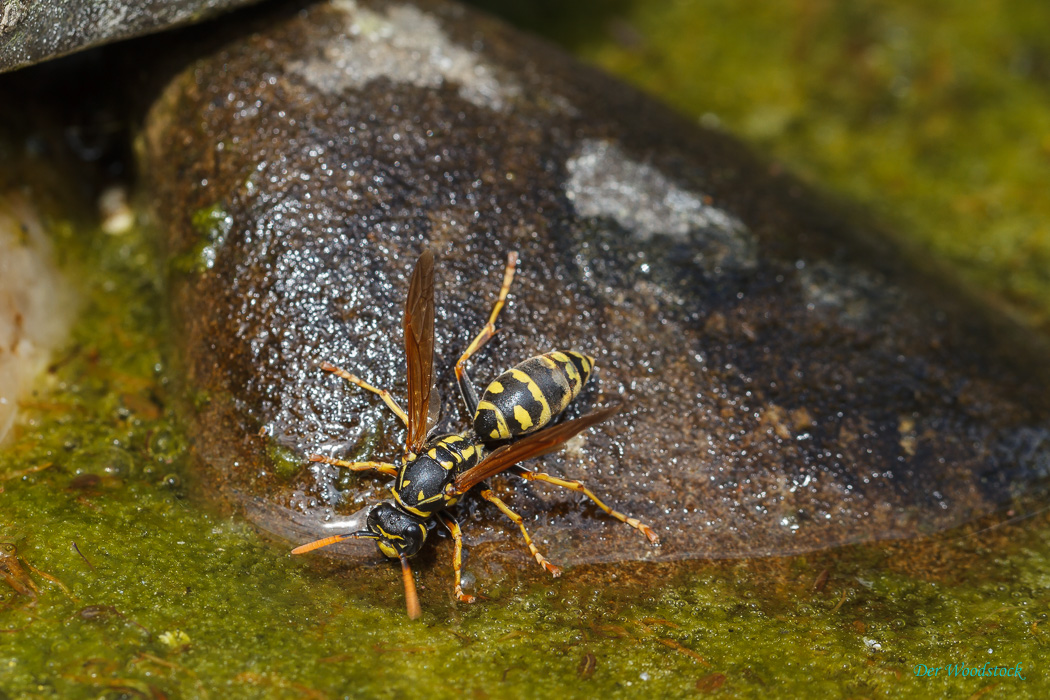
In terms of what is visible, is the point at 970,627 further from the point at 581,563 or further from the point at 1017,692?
the point at 581,563

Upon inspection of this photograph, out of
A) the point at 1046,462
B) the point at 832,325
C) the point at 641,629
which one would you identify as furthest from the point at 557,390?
the point at 1046,462

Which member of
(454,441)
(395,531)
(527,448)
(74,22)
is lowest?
(395,531)

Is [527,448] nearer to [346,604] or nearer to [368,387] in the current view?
[368,387]

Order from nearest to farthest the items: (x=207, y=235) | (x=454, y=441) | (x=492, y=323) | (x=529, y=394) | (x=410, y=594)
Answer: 1. (x=410, y=594)
2. (x=529, y=394)
3. (x=454, y=441)
4. (x=492, y=323)
5. (x=207, y=235)

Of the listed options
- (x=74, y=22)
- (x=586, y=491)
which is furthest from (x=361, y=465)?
(x=74, y=22)

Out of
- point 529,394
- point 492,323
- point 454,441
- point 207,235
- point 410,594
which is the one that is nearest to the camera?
point 410,594

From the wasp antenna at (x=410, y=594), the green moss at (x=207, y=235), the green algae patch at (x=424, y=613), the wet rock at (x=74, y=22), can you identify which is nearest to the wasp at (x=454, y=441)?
the wasp antenna at (x=410, y=594)
